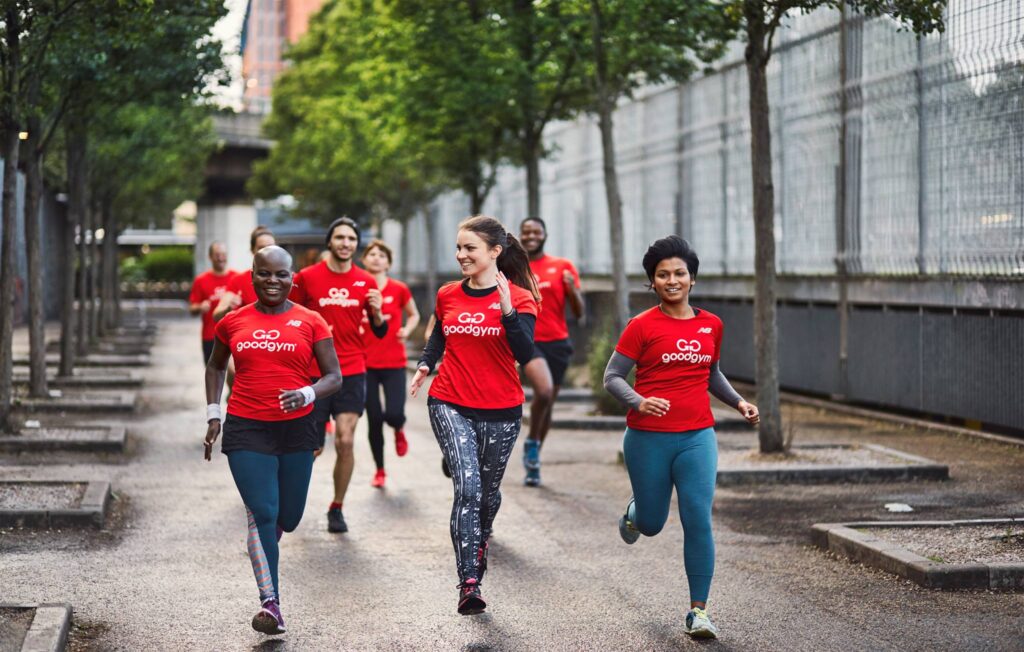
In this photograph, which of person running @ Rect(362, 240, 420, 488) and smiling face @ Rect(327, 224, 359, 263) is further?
person running @ Rect(362, 240, 420, 488)

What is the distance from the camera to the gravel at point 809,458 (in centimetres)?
1233

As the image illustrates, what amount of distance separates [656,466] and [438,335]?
4.15ft

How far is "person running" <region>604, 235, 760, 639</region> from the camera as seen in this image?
22.8 ft

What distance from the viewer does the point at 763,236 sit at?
1303 centimetres

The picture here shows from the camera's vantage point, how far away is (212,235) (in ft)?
253

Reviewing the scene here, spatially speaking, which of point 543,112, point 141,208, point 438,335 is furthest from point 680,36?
point 141,208

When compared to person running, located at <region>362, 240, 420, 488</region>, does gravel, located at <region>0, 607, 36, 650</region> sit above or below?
below

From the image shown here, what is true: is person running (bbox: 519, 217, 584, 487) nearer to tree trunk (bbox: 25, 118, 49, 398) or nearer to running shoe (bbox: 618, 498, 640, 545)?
running shoe (bbox: 618, 498, 640, 545)

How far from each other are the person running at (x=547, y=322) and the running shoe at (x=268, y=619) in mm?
5355

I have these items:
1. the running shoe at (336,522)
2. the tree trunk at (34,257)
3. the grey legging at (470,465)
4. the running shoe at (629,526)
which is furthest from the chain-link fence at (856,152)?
the tree trunk at (34,257)

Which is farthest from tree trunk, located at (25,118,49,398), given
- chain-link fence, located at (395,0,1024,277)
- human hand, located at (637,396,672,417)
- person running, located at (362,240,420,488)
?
human hand, located at (637,396,672,417)

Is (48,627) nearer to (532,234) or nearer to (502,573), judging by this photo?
(502,573)

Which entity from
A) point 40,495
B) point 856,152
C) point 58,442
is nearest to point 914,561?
point 40,495

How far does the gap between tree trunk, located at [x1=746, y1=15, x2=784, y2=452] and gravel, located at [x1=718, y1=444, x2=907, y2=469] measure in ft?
0.67
